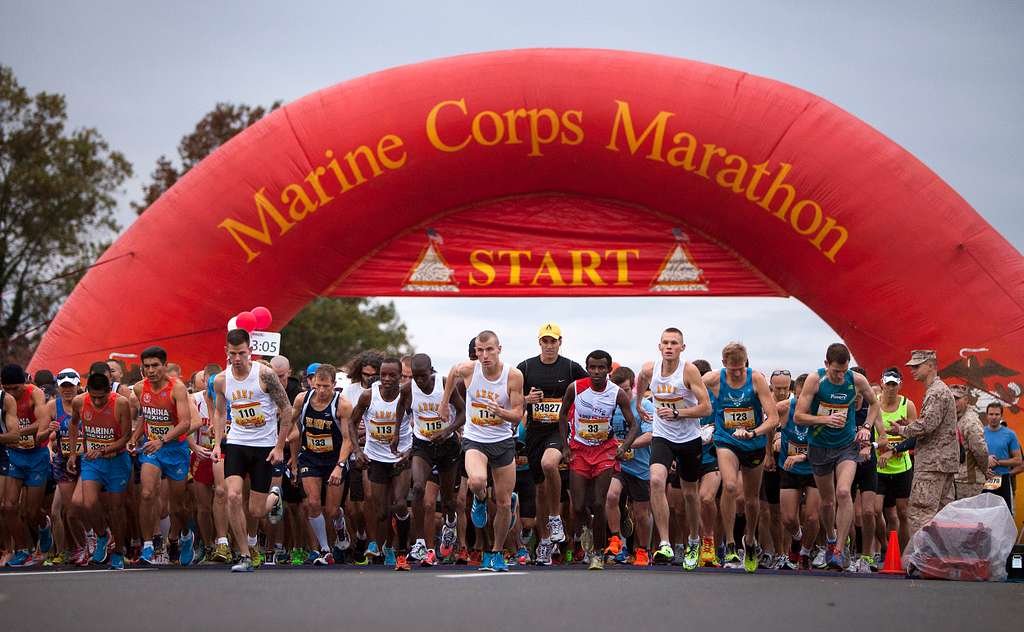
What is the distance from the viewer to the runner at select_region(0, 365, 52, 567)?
13.5m

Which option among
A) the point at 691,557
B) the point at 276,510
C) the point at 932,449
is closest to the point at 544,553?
the point at 691,557

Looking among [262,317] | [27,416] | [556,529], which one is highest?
[262,317]

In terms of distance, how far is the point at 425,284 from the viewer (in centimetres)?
1820

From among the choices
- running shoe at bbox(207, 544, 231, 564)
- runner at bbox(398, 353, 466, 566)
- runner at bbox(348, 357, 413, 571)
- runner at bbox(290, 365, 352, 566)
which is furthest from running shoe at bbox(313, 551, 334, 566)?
running shoe at bbox(207, 544, 231, 564)

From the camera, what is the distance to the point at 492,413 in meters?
12.2

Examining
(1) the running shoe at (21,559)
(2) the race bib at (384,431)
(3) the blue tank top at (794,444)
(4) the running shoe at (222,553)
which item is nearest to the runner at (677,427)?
(3) the blue tank top at (794,444)

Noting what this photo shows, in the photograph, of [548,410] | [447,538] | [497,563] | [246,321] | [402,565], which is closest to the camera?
[497,563]

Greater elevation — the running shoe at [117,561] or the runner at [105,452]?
the runner at [105,452]

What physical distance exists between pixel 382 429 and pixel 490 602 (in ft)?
14.7

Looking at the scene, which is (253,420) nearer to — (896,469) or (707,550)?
(707,550)

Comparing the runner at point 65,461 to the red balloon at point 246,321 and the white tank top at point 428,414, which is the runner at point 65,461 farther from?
the white tank top at point 428,414

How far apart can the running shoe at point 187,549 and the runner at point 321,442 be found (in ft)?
3.86

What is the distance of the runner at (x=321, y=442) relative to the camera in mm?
13359

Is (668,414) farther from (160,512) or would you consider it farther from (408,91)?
(408,91)
